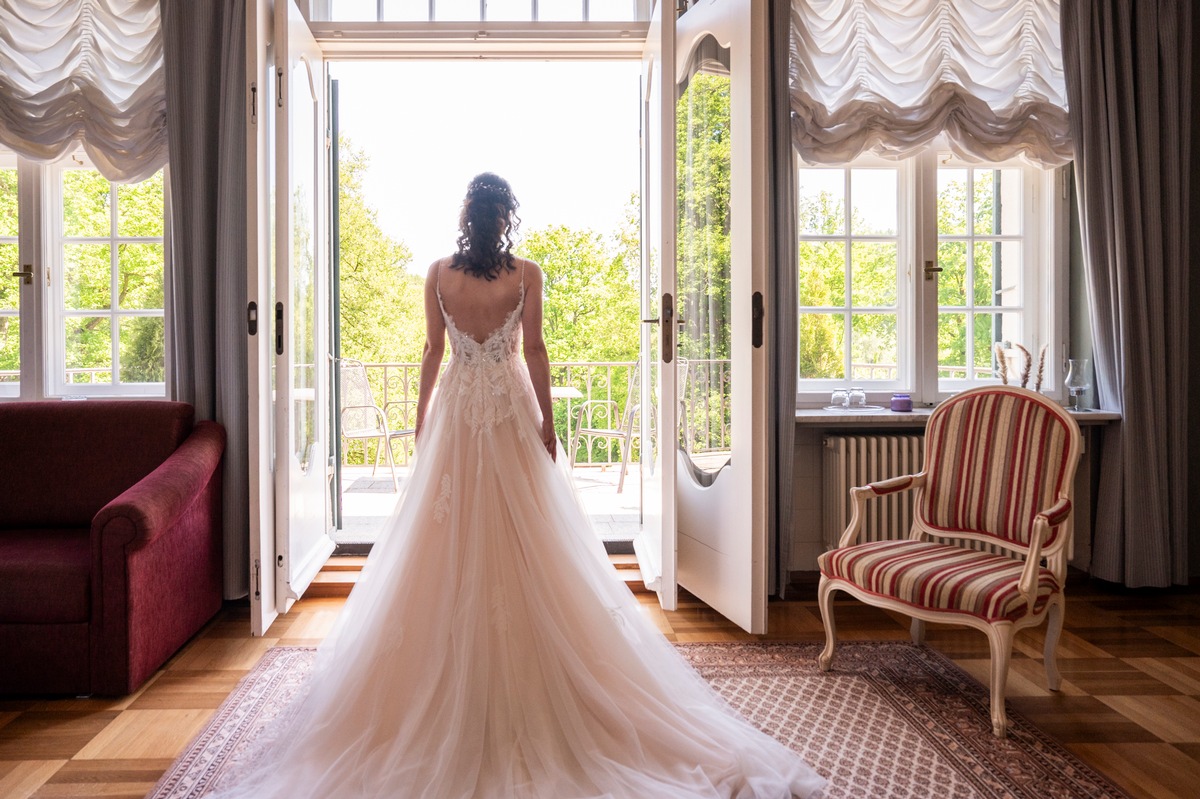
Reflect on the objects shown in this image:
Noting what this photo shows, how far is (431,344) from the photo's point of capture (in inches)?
102

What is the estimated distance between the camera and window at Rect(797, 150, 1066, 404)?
411 centimetres

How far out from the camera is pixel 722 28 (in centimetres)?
328

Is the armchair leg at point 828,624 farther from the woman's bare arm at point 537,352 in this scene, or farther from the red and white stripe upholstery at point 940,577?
the woman's bare arm at point 537,352

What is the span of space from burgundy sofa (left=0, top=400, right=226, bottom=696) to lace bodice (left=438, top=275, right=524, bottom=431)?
1.15 m

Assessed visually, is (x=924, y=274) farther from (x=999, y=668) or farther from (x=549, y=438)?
(x=549, y=438)

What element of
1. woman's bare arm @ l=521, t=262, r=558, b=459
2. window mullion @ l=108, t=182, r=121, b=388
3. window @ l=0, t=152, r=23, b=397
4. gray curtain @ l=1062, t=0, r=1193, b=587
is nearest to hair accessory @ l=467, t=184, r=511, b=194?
woman's bare arm @ l=521, t=262, r=558, b=459

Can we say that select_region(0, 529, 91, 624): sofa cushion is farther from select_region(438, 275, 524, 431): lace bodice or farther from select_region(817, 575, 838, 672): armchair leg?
select_region(817, 575, 838, 672): armchair leg

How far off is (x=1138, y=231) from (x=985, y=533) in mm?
1836

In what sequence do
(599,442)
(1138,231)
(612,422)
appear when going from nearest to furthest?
1. (1138,231)
2. (612,422)
3. (599,442)

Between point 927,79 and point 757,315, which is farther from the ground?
point 927,79

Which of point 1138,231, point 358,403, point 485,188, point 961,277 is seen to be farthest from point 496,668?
point 358,403

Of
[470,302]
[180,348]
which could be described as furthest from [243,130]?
[470,302]

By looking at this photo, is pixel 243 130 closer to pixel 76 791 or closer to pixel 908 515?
pixel 76 791

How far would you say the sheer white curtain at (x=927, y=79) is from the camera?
3805 millimetres
